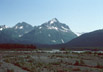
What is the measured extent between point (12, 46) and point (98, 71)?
6106 inches

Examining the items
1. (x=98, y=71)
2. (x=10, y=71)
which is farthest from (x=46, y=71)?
(x=98, y=71)

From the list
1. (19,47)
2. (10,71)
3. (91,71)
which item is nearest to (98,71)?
(91,71)

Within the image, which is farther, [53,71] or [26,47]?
[26,47]

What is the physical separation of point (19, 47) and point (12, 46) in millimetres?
6270

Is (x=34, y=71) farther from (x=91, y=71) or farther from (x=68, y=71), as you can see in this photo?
(x=91, y=71)

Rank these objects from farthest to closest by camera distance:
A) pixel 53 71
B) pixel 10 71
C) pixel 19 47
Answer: pixel 19 47, pixel 53 71, pixel 10 71

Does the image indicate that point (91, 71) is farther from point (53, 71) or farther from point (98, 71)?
point (53, 71)

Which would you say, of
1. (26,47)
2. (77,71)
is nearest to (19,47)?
(26,47)

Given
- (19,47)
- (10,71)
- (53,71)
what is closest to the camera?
(10,71)

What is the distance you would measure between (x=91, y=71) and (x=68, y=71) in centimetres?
264

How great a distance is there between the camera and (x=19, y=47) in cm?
17162

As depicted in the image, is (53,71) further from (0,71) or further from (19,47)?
(19,47)

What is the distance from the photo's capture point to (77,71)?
74.0 feet

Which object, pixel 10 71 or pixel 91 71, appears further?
pixel 91 71
